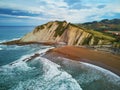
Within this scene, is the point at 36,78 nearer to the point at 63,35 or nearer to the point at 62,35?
the point at 63,35

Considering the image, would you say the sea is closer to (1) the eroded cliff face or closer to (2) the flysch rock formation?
(2) the flysch rock formation

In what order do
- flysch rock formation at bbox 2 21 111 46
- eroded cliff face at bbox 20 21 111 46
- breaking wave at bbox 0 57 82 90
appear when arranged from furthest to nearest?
eroded cliff face at bbox 20 21 111 46 → flysch rock formation at bbox 2 21 111 46 → breaking wave at bbox 0 57 82 90

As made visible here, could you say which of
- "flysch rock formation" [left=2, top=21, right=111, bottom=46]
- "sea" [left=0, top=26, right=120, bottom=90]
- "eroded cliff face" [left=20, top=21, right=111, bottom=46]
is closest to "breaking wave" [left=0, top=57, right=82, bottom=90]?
"sea" [left=0, top=26, right=120, bottom=90]

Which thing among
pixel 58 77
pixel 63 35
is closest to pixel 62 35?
pixel 63 35

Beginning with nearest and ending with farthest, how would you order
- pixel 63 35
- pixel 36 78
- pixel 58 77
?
1. pixel 36 78
2. pixel 58 77
3. pixel 63 35

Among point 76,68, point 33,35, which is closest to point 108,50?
point 76,68

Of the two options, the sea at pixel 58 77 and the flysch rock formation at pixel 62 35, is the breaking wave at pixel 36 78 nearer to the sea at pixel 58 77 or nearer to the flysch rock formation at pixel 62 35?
the sea at pixel 58 77

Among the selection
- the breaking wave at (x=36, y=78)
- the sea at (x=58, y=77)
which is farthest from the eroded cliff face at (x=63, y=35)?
the breaking wave at (x=36, y=78)

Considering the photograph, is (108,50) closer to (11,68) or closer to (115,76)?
→ (115,76)
